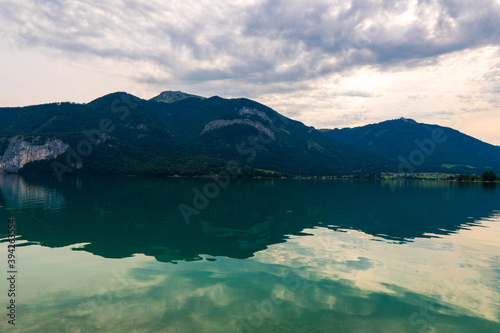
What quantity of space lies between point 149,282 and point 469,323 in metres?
24.0

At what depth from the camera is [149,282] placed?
24.4 metres

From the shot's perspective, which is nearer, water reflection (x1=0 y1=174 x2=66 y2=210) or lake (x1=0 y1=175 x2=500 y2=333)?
lake (x1=0 y1=175 x2=500 y2=333)

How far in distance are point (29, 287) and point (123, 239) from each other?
16.9m

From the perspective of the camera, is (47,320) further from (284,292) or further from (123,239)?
(123,239)

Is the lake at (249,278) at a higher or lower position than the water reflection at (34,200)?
higher

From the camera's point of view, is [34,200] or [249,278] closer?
[249,278]

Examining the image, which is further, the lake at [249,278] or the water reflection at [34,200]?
the water reflection at [34,200]

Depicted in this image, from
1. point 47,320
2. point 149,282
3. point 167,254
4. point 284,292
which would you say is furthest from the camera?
point 167,254

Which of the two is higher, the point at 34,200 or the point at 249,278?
the point at 249,278

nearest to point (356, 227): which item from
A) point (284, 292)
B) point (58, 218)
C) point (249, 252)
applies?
point (249, 252)

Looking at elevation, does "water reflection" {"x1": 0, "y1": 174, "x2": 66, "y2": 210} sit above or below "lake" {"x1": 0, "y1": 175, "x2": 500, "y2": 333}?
below

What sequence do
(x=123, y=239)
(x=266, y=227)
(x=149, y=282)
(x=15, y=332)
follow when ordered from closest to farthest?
1. (x=15, y=332)
2. (x=149, y=282)
3. (x=123, y=239)
4. (x=266, y=227)

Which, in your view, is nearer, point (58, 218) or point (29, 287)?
point (29, 287)

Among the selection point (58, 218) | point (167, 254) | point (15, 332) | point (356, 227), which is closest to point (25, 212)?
point (58, 218)
